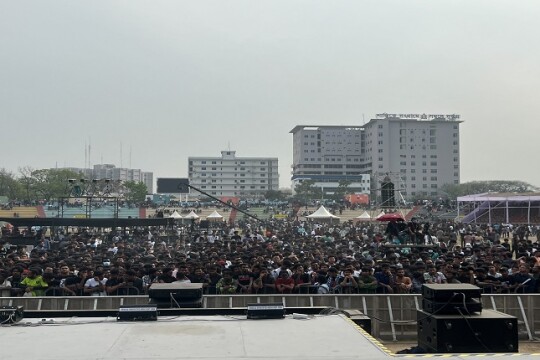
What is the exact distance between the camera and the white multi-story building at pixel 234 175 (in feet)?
505

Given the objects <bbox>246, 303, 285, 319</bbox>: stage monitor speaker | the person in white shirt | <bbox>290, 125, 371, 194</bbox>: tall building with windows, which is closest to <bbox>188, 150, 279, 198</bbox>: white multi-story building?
<bbox>290, 125, 371, 194</bbox>: tall building with windows

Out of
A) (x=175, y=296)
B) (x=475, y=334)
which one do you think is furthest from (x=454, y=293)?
(x=175, y=296)

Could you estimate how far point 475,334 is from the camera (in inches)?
279

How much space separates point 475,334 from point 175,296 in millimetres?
4232

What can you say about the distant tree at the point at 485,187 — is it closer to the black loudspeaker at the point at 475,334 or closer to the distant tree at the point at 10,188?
the distant tree at the point at 10,188

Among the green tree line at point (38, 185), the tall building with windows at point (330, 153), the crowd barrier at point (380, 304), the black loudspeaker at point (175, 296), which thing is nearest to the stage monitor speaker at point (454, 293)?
the black loudspeaker at point (175, 296)

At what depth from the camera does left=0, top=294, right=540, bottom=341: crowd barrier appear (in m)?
11.7

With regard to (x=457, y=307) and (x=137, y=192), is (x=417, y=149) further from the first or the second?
(x=457, y=307)

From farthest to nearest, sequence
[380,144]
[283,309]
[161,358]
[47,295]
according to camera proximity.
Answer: [380,144], [47,295], [283,309], [161,358]

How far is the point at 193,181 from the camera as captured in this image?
153 metres

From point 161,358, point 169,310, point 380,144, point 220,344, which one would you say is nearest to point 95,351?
A: point 161,358

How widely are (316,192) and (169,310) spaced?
117 meters

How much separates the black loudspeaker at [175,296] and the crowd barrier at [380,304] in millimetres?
2981

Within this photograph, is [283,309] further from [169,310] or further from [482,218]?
[482,218]
